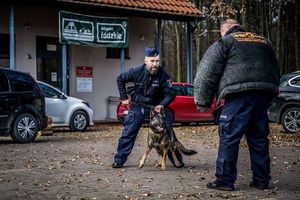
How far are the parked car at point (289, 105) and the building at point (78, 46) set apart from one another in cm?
808

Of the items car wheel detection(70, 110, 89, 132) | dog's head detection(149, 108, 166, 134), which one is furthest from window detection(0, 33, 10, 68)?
dog's head detection(149, 108, 166, 134)

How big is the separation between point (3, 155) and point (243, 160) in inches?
187

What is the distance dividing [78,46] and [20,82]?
1005cm

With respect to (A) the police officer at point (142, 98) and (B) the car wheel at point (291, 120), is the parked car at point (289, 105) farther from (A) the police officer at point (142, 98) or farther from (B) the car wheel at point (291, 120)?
(A) the police officer at point (142, 98)

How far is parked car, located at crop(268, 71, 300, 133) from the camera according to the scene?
1750cm

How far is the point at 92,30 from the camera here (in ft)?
76.6

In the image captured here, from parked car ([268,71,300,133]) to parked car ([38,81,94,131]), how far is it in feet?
19.7

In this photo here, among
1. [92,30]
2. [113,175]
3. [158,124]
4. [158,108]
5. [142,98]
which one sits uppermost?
[92,30]

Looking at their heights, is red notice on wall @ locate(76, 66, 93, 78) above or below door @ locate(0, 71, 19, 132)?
above

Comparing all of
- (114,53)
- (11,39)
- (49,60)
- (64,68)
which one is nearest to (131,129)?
(11,39)

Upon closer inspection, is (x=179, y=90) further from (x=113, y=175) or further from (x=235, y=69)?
(x=235, y=69)

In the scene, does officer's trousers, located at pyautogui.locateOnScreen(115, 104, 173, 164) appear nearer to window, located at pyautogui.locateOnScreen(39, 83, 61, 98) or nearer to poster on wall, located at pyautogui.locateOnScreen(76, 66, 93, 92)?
window, located at pyautogui.locateOnScreen(39, 83, 61, 98)

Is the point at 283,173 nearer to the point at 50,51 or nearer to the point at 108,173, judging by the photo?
the point at 108,173

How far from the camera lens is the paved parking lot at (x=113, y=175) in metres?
7.36
